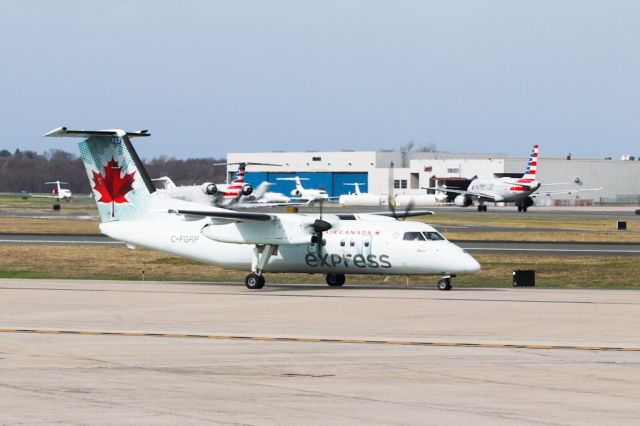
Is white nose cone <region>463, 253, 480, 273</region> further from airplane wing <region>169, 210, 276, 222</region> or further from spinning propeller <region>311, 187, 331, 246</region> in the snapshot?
airplane wing <region>169, 210, 276, 222</region>

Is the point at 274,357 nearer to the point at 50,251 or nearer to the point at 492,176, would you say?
the point at 50,251

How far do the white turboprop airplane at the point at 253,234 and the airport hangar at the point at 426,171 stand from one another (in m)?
112

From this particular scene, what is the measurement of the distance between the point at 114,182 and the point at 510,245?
3139cm

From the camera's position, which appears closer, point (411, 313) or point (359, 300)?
point (411, 313)

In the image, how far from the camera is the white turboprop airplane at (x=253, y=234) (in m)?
40.0

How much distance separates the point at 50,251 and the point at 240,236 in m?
23.4

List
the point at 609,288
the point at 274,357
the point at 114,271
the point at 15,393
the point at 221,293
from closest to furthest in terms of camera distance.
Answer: the point at 15,393 < the point at 274,357 < the point at 221,293 < the point at 609,288 < the point at 114,271

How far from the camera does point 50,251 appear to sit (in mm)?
61000

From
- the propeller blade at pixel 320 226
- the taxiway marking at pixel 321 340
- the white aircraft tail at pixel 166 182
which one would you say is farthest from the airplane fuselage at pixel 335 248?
the white aircraft tail at pixel 166 182

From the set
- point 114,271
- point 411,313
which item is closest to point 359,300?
point 411,313

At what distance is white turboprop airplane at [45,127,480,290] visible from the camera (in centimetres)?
3997

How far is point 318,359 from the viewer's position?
2197 cm

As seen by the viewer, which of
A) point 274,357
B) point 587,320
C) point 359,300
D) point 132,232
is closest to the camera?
point 274,357

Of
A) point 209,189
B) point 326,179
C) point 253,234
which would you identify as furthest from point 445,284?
point 326,179
